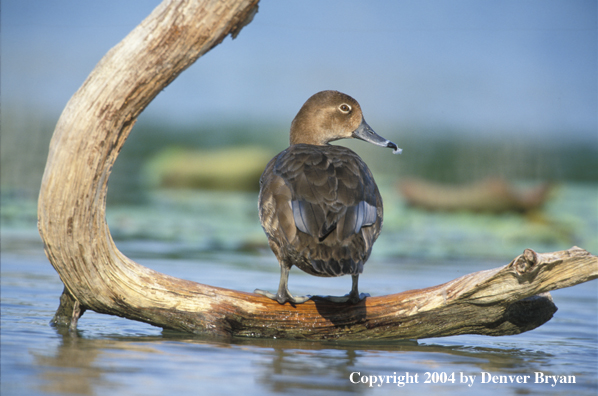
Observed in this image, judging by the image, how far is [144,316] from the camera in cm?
356

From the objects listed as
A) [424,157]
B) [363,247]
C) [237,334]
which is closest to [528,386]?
[363,247]

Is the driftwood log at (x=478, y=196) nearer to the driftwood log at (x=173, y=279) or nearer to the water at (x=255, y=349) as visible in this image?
the water at (x=255, y=349)

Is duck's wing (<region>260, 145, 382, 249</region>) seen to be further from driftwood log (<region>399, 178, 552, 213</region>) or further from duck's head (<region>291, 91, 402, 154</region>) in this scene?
driftwood log (<region>399, 178, 552, 213</region>)

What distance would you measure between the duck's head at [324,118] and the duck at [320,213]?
738mm

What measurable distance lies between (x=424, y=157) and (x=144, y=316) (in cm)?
1102

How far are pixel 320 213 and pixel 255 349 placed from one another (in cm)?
76

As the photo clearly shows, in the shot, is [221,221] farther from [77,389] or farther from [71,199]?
[77,389]

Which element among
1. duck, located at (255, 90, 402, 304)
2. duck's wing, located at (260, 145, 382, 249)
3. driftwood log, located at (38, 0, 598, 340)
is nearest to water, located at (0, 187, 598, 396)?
driftwood log, located at (38, 0, 598, 340)

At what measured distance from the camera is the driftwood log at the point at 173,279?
3191 millimetres

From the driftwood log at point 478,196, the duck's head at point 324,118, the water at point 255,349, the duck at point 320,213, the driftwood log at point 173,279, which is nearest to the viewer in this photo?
the water at point 255,349

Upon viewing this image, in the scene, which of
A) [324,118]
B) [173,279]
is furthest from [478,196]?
[173,279]

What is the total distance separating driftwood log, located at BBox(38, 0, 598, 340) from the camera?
3.19m

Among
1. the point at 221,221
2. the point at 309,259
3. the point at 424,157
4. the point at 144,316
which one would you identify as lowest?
the point at 144,316

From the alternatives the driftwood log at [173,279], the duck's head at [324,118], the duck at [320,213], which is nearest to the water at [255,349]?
the driftwood log at [173,279]
